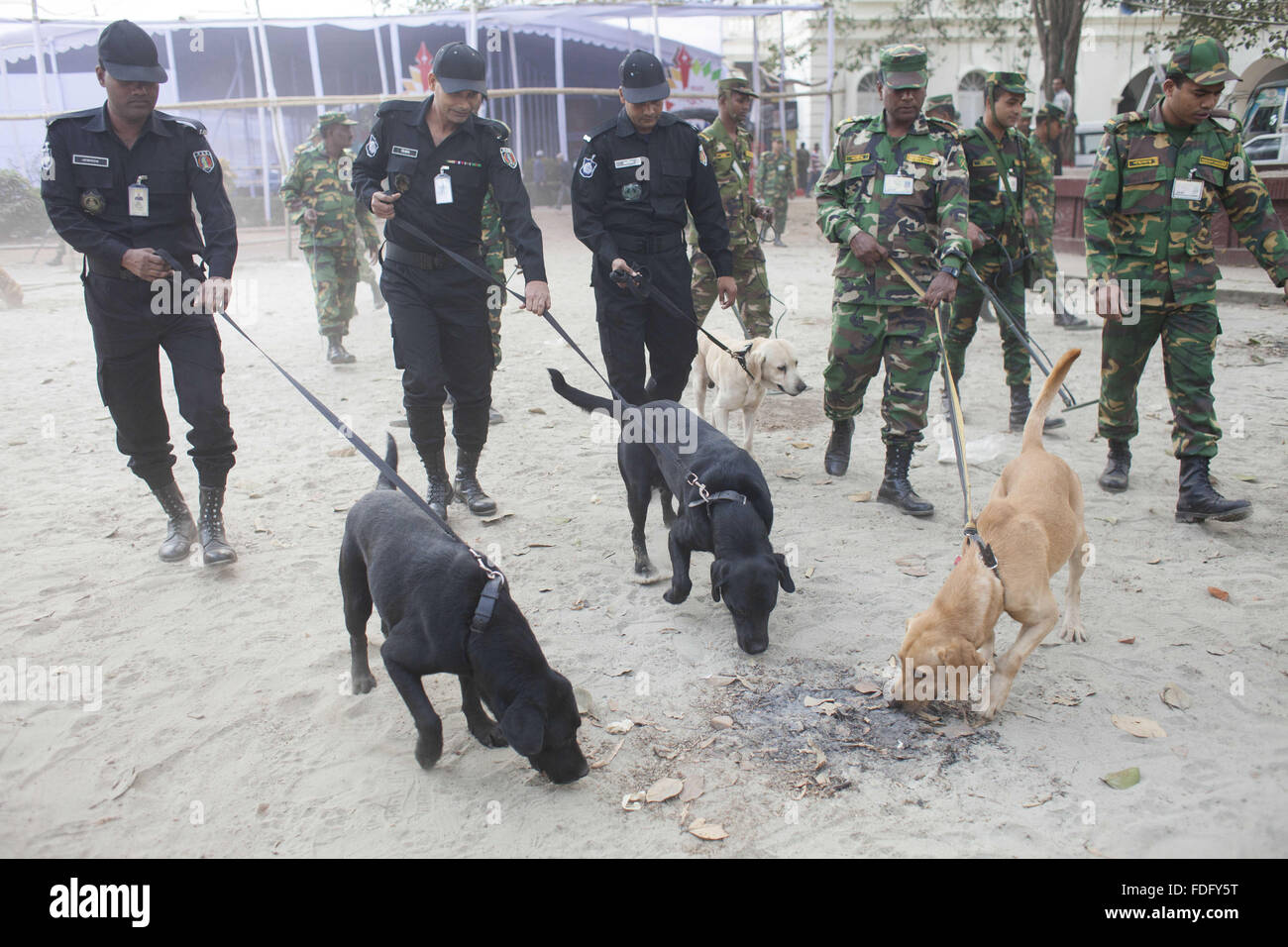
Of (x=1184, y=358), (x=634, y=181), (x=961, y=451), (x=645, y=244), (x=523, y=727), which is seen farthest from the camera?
(x=645, y=244)

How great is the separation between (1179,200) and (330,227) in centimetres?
757

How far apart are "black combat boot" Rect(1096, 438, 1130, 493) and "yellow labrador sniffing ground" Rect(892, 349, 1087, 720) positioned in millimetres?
2048

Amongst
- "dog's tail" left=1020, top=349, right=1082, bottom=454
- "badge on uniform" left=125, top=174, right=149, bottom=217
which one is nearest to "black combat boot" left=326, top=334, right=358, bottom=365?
"badge on uniform" left=125, top=174, right=149, bottom=217

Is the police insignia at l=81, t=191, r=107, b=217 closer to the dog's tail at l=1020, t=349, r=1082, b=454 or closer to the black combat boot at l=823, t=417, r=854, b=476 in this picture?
the black combat boot at l=823, t=417, r=854, b=476

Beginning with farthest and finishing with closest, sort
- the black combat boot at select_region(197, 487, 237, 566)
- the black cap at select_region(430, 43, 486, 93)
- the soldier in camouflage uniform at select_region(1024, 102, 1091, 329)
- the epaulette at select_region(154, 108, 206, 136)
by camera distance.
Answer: the soldier in camouflage uniform at select_region(1024, 102, 1091, 329)
the black combat boot at select_region(197, 487, 237, 566)
the black cap at select_region(430, 43, 486, 93)
the epaulette at select_region(154, 108, 206, 136)

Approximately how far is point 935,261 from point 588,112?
25.9 meters

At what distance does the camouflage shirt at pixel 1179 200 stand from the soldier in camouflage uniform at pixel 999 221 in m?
1.17

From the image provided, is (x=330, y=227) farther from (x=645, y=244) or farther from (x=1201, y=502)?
(x=1201, y=502)

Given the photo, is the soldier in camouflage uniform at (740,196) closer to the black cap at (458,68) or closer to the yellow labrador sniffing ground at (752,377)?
the yellow labrador sniffing ground at (752,377)

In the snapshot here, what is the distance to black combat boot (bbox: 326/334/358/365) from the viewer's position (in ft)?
30.3

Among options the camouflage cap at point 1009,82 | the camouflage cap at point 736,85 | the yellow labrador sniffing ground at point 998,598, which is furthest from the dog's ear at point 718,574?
the camouflage cap at point 736,85

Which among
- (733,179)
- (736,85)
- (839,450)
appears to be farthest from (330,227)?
(839,450)

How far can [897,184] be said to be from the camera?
5.09 metres
